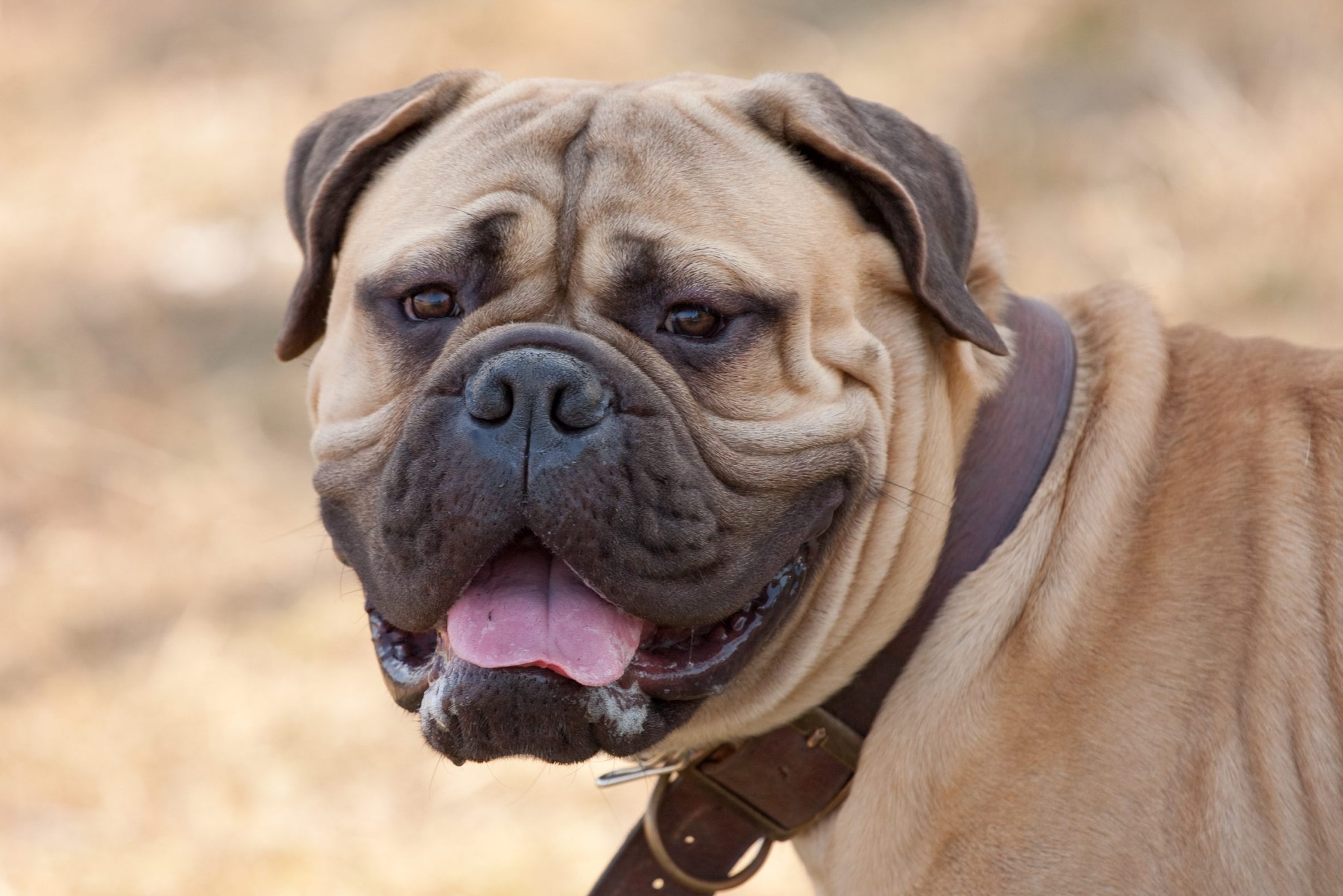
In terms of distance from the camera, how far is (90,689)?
206 inches

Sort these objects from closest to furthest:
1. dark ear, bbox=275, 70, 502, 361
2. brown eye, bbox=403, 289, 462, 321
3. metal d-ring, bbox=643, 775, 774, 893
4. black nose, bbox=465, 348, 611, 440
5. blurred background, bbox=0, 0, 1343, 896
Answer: black nose, bbox=465, 348, 611, 440 < brown eye, bbox=403, 289, 462, 321 < metal d-ring, bbox=643, 775, 774, 893 < dark ear, bbox=275, 70, 502, 361 < blurred background, bbox=0, 0, 1343, 896

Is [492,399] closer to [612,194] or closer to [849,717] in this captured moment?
[612,194]

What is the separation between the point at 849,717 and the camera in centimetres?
276

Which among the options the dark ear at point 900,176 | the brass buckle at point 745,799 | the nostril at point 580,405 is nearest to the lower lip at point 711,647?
the brass buckle at point 745,799

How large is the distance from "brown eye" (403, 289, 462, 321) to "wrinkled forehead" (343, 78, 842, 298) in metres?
0.09

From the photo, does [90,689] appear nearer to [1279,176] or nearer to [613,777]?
[613,777]

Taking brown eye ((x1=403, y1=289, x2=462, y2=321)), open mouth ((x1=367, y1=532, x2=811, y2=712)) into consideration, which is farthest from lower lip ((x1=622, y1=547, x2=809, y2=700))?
brown eye ((x1=403, y1=289, x2=462, y2=321))

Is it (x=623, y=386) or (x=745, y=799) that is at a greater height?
(x=623, y=386)

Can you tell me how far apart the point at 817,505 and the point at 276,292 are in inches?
274

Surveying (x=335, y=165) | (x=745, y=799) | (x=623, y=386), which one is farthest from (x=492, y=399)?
(x=745, y=799)

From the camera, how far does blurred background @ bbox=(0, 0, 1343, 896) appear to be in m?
A: 4.44

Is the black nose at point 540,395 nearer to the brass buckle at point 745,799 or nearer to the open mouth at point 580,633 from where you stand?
the open mouth at point 580,633

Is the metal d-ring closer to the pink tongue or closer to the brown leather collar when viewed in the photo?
the brown leather collar

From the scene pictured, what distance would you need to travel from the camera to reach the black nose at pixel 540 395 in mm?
2367
